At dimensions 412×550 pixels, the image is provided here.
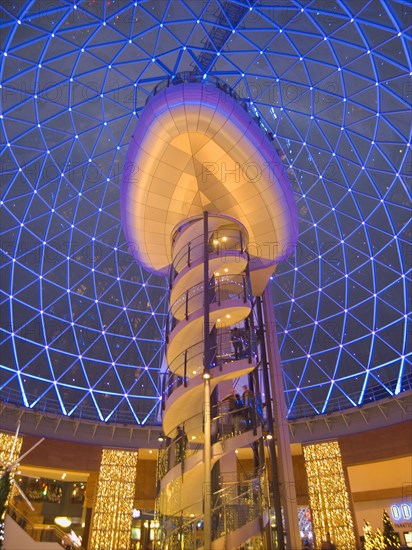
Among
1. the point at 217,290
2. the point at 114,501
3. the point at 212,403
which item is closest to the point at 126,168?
the point at 217,290

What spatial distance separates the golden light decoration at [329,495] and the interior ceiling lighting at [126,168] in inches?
142

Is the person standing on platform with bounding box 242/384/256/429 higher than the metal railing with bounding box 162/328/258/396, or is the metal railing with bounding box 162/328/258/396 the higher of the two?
the metal railing with bounding box 162/328/258/396

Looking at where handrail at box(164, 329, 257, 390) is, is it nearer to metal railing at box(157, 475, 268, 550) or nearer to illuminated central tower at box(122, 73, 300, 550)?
illuminated central tower at box(122, 73, 300, 550)

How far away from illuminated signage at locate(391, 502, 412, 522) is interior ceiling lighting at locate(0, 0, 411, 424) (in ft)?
27.2

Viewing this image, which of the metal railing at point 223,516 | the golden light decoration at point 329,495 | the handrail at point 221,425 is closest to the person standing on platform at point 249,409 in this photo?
the handrail at point 221,425

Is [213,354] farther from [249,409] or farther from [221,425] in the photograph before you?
[221,425]

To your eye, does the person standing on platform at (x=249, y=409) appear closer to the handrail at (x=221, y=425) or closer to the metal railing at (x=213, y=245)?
the handrail at (x=221, y=425)

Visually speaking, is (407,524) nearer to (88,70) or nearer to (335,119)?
(335,119)

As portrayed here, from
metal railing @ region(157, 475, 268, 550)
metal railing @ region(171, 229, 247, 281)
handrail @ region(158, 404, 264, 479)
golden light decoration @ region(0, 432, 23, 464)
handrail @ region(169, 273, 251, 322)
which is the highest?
metal railing @ region(171, 229, 247, 281)

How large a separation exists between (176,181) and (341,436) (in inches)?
968

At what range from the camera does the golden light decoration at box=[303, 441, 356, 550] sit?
32844mm

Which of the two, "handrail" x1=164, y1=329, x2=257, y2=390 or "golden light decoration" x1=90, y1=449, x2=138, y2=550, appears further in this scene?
"golden light decoration" x1=90, y1=449, x2=138, y2=550

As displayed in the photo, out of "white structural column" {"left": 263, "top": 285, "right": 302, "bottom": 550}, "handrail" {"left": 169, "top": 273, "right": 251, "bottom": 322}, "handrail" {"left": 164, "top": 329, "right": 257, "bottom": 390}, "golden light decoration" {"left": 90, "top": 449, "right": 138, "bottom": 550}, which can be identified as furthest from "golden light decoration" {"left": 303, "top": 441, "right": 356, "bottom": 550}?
"handrail" {"left": 169, "top": 273, "right": 251, "bottom": 322}

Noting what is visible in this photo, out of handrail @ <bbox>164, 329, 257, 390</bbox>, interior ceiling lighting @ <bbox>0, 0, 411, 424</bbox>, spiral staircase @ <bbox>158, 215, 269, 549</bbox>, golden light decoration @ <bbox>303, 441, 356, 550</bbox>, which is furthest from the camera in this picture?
golden light decoration @ <bbox>303, 441, 356, 550</bbox>
